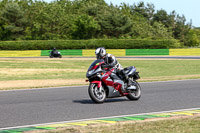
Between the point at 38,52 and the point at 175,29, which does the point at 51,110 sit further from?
the point at 175,29

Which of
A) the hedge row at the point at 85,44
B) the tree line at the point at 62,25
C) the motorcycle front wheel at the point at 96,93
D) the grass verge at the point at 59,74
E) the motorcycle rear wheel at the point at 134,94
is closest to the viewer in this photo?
the motorcycle front wheel at the point at 96,93

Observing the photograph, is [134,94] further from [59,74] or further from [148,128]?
[59,74]

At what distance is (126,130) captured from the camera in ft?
22.1

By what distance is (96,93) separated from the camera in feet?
34.2

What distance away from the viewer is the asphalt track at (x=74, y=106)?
838cm

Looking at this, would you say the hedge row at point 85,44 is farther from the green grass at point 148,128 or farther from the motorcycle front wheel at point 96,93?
the green grass at point 148,128

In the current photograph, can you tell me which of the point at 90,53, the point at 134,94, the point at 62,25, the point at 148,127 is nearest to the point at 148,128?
the point at 148,127

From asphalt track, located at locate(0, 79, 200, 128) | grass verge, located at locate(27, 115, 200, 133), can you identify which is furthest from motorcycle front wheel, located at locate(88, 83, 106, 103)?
grass verge, located at locate(27, 115, 200, 133)

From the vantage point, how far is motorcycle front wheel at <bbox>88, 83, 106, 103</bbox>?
10.3m

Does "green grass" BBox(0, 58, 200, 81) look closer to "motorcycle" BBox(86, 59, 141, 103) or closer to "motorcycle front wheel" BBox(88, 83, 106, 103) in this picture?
"motorcycle" BBox(86, 59, 141, 103)

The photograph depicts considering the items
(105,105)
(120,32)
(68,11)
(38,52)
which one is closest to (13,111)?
(105,105)

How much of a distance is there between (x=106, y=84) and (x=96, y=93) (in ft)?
1.25

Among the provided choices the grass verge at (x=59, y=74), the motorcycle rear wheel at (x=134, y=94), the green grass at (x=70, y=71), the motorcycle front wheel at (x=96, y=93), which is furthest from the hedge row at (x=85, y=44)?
the motorcycle front wheel at (x=96, y=93)

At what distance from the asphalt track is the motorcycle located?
0.25m
